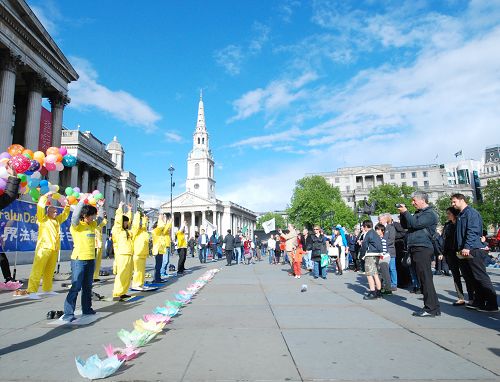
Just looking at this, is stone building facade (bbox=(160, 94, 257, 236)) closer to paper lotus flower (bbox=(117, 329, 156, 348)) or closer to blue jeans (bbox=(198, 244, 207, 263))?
blue jeans (bbox=(198, 244, 207, 263))

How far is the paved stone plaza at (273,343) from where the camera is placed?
10.5 feet

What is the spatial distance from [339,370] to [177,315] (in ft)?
11.4

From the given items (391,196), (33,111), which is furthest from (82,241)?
(391,196)

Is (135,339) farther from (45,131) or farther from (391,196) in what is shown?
(391,196)

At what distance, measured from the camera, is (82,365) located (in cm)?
312

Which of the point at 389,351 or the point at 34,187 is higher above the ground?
the point at 34,187

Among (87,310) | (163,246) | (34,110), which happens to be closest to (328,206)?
(34,110)

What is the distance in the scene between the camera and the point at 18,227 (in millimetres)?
→ 11938

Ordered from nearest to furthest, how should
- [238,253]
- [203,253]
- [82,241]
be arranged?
[82,241] < [203,253] < [238,253]

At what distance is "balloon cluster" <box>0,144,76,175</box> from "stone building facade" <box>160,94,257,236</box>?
9304cm

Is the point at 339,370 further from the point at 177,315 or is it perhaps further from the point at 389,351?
the point at 177,315

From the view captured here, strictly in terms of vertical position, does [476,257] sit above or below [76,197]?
below

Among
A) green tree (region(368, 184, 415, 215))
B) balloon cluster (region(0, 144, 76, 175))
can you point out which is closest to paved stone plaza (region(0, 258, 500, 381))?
balloon cluster (region(0, 144, 76, 175))

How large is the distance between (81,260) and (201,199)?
10021 cm
